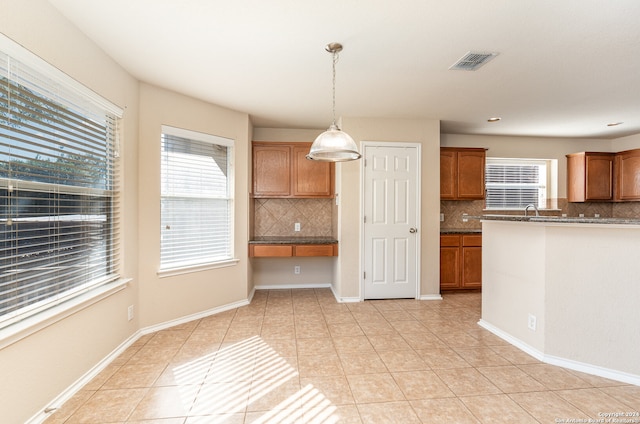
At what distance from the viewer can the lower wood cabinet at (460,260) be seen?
447 centimetres

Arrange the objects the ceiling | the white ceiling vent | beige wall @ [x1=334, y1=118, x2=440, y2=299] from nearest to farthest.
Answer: the ceiling → the white ceiling vent → beige wall @ [x1=334, y1=118, x2=440, y2=299]

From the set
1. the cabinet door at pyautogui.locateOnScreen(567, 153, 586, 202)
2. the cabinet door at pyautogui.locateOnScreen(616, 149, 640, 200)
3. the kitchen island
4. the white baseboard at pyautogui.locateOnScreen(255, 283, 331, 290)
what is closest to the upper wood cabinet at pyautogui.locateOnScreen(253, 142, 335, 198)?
the white baseboard at pyautogui.locateOnScreen(255, 283, 331, 290)

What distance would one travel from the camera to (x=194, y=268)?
3387 millimetres

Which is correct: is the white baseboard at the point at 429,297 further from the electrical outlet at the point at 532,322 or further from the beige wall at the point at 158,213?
the beige wall at the point at 158,213

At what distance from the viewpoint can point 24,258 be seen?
1698mm

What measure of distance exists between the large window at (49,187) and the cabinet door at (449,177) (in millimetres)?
4263

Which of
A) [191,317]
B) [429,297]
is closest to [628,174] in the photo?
[429,297]

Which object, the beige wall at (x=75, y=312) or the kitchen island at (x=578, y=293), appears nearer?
the beige wall at (x=75, y=312)

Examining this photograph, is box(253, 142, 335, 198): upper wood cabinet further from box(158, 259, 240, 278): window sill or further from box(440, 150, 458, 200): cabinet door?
box(440, 150, 458, 200): cabinet door

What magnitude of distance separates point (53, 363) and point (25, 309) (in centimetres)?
43

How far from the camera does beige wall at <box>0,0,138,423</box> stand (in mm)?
1622

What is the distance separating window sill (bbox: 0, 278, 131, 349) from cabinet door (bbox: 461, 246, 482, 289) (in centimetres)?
441

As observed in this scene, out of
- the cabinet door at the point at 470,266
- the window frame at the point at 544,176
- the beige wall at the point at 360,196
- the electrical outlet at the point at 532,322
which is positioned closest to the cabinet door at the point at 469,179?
the window frame at the point at 544,176

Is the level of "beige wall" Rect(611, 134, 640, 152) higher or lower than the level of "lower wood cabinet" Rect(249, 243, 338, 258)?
higher
